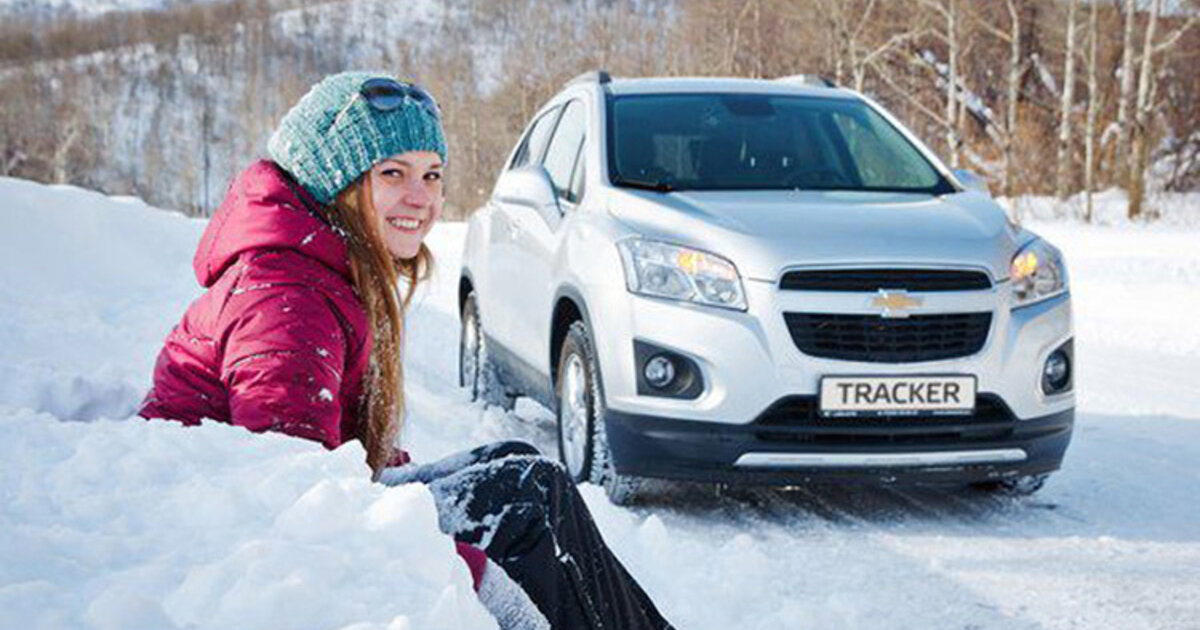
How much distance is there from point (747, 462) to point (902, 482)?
0.57m

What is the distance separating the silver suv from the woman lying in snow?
5.57ft

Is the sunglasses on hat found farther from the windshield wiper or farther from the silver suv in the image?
the windshield wiper

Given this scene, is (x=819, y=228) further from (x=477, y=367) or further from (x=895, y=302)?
(x=477, y=367)

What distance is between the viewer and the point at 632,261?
14.9 feet

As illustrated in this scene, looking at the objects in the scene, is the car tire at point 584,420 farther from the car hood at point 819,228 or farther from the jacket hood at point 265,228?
the jacket hood at point 265,228

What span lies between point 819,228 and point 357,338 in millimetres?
2446

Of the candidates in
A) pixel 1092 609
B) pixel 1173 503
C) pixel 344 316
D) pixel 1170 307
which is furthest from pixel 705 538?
pixel 1170 307

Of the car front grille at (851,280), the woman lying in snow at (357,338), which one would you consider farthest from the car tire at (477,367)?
the woman lying in snow at (357,338)

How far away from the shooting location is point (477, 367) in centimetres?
701

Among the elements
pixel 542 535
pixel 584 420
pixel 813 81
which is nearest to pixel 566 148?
pixel 813 81

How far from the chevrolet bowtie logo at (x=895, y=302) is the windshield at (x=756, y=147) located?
1.04 m

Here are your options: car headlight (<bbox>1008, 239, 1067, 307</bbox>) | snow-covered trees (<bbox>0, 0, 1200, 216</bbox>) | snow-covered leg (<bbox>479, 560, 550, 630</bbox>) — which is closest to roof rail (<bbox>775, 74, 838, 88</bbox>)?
car headlight (<bbox>1008, 239, 1067, 307</bbox>)

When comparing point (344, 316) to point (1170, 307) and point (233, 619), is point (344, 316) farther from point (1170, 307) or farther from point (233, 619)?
point (1170, 307)

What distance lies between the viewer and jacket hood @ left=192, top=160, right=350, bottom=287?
2.32 meters
